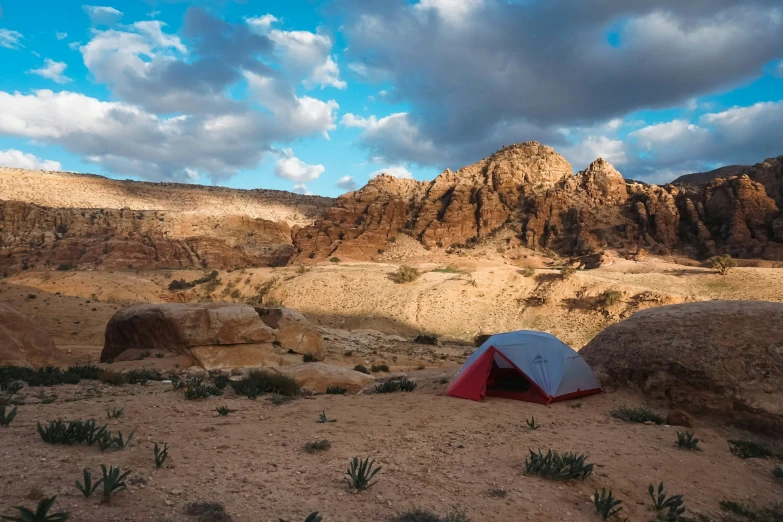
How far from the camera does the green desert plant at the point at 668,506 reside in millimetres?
4625

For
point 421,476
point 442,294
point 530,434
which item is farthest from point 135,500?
point 442,294

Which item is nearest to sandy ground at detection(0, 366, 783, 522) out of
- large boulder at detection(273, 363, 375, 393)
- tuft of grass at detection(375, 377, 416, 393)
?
tuft of grass at detection(375, 377, 416, 393)

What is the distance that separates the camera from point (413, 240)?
66.4 m

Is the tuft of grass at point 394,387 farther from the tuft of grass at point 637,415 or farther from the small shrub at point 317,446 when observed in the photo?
the small shrub at point 317,446

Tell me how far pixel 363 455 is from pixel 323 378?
6.20 meters

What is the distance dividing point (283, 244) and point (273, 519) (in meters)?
71.5

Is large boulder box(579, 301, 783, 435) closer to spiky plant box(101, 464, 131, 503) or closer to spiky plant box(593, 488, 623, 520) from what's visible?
spiky plant box(593, 488, 623, 520)

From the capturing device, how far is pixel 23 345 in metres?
13.3

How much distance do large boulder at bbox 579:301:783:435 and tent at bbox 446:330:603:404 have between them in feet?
3.09

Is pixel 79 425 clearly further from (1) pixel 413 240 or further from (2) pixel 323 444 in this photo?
(1) pixel 413 240

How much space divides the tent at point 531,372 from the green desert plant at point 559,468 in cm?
396

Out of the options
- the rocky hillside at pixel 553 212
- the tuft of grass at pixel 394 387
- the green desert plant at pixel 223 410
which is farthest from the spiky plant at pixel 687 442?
the rocky hillside at pixel 553 212

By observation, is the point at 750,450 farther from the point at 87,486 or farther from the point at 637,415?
the point at 87,486

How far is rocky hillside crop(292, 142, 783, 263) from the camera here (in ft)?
165
